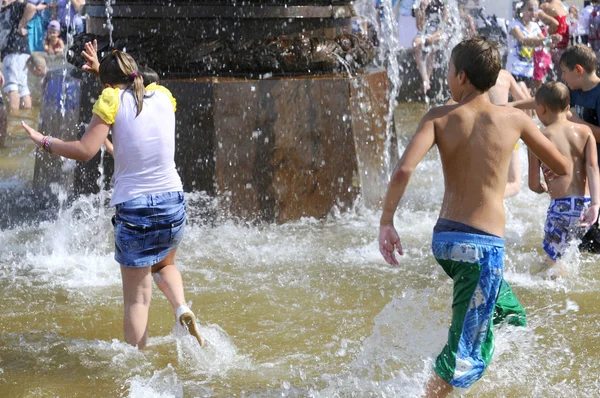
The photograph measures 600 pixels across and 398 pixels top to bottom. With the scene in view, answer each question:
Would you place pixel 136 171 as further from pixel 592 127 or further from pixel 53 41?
pixel 53 41

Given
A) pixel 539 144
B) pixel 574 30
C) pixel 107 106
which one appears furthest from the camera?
pixel 574 30

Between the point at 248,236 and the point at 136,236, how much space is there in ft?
7.72

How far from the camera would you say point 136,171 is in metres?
4.35

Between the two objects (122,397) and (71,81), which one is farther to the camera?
(71,81)

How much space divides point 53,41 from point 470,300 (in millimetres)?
A: 11523

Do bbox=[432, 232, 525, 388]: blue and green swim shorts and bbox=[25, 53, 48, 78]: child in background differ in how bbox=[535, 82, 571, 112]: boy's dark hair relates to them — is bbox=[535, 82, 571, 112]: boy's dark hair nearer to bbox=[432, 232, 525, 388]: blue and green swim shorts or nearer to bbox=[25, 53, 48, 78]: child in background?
bbox=[432, 232, 525, 388]: blue and green swim shorts

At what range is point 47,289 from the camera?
559 centimetres

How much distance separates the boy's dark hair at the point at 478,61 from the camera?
377cm

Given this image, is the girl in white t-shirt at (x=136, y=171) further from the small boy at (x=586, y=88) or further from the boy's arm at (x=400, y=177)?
the small boy at (x=586, y=88)

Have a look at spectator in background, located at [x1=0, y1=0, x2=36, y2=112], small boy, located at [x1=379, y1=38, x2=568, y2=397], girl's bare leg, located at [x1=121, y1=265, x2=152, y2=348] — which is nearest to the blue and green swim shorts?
small boy, located at [x1=379, y1=38, x2=568, y2=397]

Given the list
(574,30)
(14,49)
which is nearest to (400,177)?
(14,49)

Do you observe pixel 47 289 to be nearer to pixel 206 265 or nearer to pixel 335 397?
pixel 206 265

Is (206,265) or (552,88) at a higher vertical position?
(552,88)

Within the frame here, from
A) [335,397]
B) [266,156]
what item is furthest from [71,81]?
[335,397]
